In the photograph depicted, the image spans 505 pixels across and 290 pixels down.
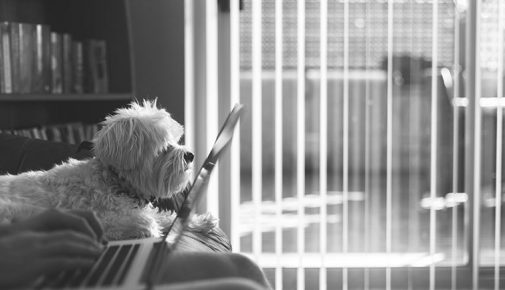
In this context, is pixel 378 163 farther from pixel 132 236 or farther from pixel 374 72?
pixel 132 236

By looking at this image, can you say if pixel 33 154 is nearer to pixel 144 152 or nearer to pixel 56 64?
pixel 144 152

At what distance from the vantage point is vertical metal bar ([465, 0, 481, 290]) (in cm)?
326

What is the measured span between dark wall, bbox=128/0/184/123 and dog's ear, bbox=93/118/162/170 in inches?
45.7

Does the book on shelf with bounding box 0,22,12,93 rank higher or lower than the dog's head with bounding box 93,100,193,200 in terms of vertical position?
higher

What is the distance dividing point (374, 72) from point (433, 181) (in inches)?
47.5

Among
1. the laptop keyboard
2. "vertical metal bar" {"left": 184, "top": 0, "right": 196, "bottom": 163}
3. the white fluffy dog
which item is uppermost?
"vertical metal bar" {"left": 184, "top": 0, "right": 196, "bottom": 163}

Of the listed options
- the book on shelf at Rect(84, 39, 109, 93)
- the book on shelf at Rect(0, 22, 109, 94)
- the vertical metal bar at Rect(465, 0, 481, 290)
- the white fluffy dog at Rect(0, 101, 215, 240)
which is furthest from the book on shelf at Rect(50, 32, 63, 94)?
the vertical metal bar at Rect(465, 0, 481, 290)

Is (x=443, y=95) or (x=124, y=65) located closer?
(x=124, y=65)

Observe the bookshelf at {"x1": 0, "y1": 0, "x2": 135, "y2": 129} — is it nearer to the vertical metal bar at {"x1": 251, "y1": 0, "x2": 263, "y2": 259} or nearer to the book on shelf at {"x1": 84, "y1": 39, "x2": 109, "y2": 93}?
the book on shelf at {"x1": 84, "y1": 39, "x2": 109, "y2": 93}

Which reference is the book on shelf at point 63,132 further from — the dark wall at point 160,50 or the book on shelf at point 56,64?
the dark wall at point 160,50

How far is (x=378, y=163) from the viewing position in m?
5.18

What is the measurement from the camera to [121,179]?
1964 mm

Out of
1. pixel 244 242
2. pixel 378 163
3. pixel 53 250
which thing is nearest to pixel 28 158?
pixel 53 250

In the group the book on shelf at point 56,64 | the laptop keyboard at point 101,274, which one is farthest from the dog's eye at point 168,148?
the book on shelf at point 56,64
